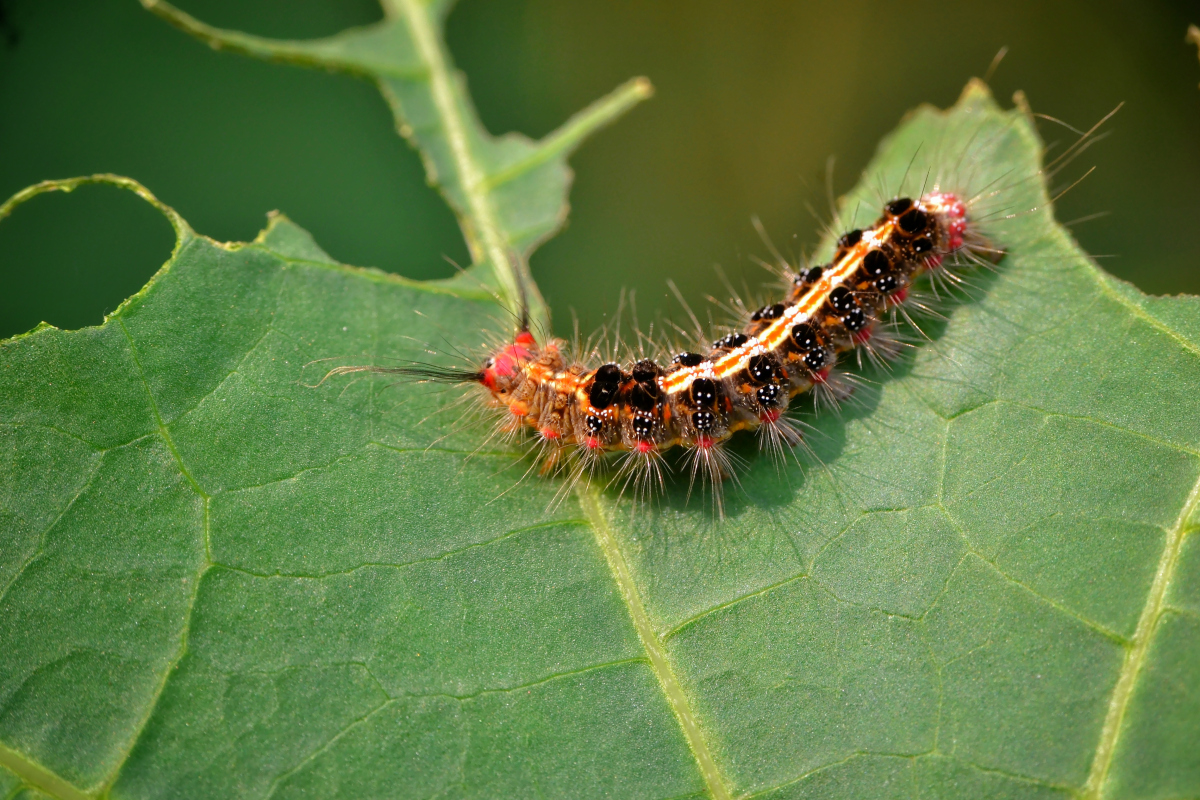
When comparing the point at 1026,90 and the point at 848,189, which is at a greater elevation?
the point at 1026,90

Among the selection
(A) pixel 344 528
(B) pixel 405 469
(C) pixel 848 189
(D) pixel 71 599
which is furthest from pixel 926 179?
(D) pixel 71 599

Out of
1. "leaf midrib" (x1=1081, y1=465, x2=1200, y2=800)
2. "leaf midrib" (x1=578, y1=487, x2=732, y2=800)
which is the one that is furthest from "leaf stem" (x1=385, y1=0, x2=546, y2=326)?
"leaf midrib" (x1=1081, y1=465, x2=1200, y2=800)

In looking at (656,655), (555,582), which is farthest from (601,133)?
(656,655)

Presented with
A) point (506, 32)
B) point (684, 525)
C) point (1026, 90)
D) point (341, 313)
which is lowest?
point (684, 525)

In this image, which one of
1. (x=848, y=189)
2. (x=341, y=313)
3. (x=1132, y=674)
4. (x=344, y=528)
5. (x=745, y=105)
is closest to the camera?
(x=1132, y=674)

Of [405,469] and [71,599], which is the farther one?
[405,469]

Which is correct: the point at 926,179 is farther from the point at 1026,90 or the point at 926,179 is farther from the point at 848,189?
the point at 1026,90
